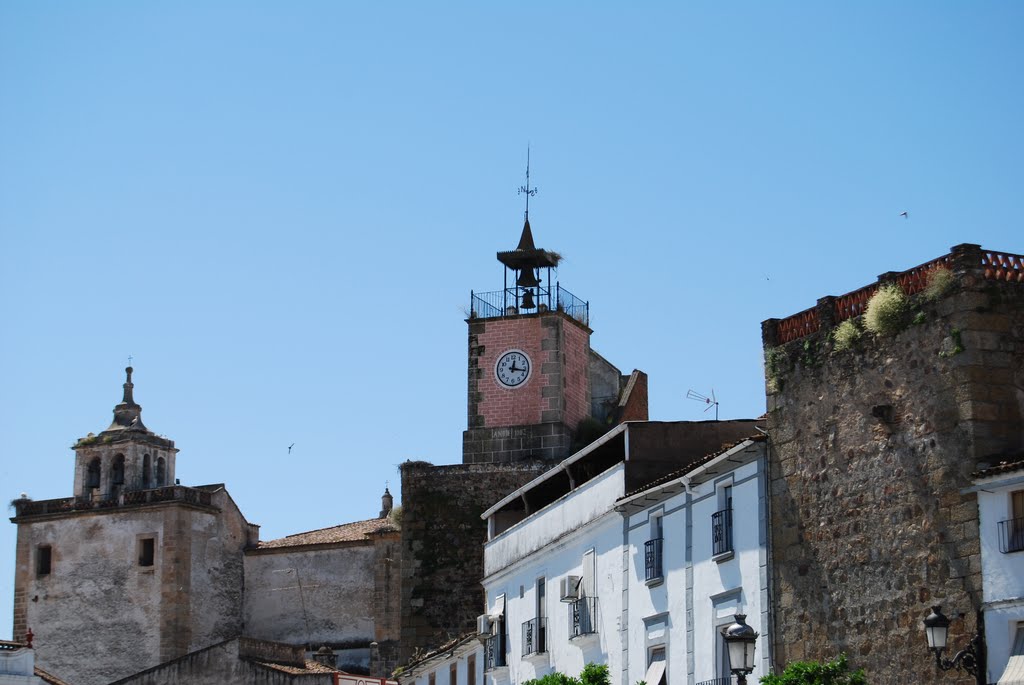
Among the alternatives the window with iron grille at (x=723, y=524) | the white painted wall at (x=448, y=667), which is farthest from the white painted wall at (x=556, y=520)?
the window with iron grille at (x=723, y=524)

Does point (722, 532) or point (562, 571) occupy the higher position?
point (562, 571)

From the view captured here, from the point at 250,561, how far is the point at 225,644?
9.84 meters

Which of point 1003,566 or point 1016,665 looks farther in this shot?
point 1003,566

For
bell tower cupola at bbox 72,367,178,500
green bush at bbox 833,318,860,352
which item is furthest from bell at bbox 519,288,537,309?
green bush at bbox 833,318,860,352

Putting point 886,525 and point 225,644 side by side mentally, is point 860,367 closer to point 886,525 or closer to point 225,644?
point 886,525

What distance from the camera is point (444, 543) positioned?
55.9 metres

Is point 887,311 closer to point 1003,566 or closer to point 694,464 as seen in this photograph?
point 1003,566

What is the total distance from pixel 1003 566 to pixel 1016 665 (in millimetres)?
1330

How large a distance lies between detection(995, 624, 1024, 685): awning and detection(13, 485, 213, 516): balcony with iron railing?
148 ft

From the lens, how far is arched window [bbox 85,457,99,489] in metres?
68.6

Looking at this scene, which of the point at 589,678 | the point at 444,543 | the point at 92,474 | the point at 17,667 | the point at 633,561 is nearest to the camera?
the point at 589,678

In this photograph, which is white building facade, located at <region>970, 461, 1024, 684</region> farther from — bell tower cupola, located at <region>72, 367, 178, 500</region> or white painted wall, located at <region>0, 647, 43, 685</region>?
bell tower cupola, located at <region>72, 367, 178, 500</region>

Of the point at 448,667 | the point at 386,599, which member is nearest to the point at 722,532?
the point at 448,667

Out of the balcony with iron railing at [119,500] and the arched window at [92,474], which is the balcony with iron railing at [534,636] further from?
the arched window at [92,474]
